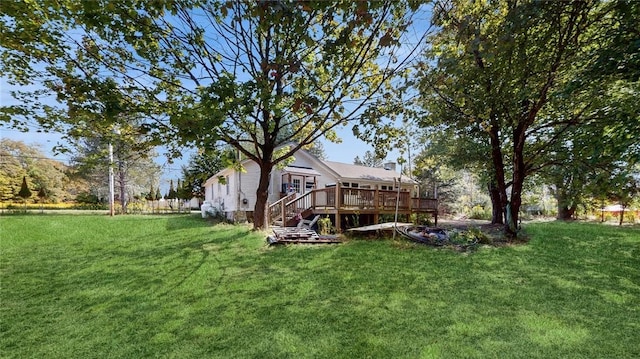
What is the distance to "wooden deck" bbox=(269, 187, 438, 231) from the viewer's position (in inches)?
491

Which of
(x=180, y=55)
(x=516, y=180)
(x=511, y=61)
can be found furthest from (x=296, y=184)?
(x=511, y=61)

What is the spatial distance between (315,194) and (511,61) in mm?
9159

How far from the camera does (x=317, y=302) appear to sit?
461 centimetres

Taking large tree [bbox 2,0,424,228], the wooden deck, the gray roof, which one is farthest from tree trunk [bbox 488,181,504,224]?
large tree [bbox 2,0,424,228]

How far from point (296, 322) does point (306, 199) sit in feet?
33.7

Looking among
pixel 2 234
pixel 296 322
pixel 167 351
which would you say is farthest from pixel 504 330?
pixel 2 234

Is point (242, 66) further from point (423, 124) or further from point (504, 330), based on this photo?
point (504, 330)

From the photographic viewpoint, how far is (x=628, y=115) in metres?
5.00

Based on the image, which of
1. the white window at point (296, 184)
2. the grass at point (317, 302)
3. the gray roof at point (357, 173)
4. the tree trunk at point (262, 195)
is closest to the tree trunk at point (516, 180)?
the grass at point (317, 302)

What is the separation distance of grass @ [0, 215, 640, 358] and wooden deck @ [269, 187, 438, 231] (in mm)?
4272

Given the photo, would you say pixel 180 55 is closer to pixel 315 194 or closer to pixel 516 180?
pixel 315 194

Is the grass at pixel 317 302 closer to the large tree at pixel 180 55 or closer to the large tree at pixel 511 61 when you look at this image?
the large tree at pixel 180 55

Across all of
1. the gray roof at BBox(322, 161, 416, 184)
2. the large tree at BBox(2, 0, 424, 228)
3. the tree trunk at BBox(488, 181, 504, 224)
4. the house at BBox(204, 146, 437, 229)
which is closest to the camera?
the large tree at BBox(2, 0, 424, 228)

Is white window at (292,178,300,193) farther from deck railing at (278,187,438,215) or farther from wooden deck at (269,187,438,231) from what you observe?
deck railing at (278,187,438,215)
